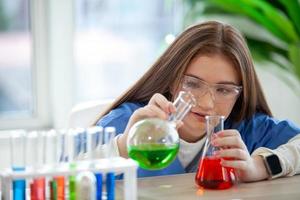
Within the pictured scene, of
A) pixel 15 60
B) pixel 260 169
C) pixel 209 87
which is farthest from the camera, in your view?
pixel 15 60

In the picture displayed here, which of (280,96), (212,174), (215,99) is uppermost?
(215,99)

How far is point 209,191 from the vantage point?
3.41ft

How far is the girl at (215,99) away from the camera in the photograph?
119 centimetres

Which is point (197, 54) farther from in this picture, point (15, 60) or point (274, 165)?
point (15, 60)

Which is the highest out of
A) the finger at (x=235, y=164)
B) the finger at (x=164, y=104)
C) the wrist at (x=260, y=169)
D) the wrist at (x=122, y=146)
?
the finger at (x=164, y=104)

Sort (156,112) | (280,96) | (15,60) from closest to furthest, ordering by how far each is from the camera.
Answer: (156,112)
(15,60)
(280,96)

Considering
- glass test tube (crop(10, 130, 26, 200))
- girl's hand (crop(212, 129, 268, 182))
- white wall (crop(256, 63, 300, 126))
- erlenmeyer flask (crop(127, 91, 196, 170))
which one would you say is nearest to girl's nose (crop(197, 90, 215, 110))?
girl's hand (crop(212, 129, 268, 182))

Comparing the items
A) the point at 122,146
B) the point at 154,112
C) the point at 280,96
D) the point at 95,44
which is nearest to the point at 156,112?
the point at 154,112

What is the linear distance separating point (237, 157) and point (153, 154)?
0.23 metres

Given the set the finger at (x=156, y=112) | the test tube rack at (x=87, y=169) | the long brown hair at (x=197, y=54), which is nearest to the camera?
the test tube rack at (x=87, y=169)

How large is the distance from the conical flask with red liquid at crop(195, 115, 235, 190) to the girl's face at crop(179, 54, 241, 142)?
0.13 meters

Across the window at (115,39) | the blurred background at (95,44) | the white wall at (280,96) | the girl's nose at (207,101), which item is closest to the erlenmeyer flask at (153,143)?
the girl's nose at (207,101)

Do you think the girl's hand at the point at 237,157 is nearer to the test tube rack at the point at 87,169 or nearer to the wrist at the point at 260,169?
the wrist at the point at 260,169

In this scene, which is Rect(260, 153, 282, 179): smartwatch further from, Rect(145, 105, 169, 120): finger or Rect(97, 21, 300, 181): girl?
Rect(145, 105, 169, 120): finger
